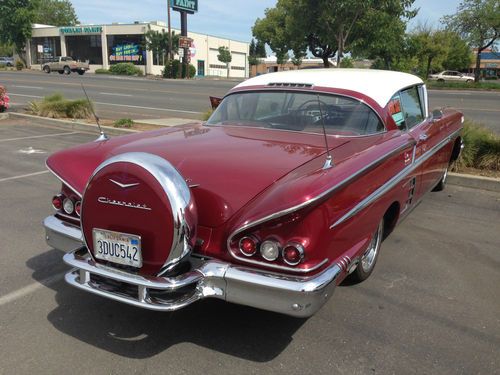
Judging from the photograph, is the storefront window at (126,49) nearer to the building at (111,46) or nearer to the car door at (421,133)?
the building at (111,46)

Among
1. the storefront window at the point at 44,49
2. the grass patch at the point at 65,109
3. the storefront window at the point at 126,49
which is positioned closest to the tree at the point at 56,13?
the storefront window at the point at 44,49

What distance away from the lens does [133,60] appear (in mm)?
56750

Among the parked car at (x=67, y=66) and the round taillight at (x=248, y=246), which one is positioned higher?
the parked car at (x=67, y=66)

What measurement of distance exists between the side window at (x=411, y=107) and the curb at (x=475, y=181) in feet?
7.18

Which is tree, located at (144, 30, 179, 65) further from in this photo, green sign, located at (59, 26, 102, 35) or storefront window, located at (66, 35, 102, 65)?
storefront window, located at (66, 35, 102, 65)

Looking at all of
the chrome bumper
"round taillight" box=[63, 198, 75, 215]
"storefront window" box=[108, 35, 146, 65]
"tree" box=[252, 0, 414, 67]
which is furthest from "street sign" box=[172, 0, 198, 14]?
the chrome bumper

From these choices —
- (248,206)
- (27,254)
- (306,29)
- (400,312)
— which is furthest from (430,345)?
(306,29)

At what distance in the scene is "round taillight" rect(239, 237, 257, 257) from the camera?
8.46ft

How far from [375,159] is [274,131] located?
100cm

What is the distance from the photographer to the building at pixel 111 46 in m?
55.7

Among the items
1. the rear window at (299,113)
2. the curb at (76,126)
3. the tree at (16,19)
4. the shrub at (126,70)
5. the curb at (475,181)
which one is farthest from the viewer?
the tree at (16,19)

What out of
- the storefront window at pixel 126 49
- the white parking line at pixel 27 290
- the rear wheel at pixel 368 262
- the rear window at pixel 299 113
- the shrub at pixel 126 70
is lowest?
the white parking line at pixel 27 290

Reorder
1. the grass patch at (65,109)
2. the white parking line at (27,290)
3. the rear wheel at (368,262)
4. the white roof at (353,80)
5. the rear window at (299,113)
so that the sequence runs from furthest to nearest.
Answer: the grass patch at (65,109) → the white roof at (353,80) → the rear window at (299,113) → the rear wheel at (368,262) → the white parking line at (27,290)

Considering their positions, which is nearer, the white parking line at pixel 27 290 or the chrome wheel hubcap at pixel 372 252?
the white parking line at pixel 27 290
